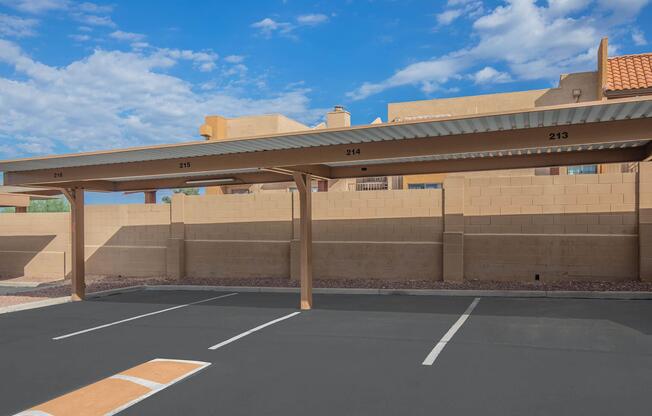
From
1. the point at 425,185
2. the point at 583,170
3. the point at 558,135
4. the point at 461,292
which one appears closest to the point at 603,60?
the point at 583,170

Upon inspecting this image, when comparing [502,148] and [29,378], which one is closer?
[29,378]

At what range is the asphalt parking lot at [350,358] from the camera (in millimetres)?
5562

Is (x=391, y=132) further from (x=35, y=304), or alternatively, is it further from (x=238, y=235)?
(x=35, y=304)

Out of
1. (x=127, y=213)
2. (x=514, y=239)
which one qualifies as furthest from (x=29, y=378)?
(x=127, y=213)

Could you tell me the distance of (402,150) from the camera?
374 inches

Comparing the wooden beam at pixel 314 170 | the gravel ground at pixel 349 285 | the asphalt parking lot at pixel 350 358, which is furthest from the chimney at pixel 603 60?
the wooden beam at pixel 314 170

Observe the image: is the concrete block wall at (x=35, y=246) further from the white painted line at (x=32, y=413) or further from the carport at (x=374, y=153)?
the white painted line at (x=32, y=413)

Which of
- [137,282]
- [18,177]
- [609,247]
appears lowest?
[137,282]

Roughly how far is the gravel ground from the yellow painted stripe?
7935 mm

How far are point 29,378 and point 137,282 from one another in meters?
11.3

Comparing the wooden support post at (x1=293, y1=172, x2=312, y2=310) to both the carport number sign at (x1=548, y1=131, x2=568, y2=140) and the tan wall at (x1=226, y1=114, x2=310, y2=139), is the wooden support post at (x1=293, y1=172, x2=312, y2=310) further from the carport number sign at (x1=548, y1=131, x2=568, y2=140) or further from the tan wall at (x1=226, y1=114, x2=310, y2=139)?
the tan wall at (x1=226, y1=114, x2=310, y2=139)

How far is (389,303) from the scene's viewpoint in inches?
473

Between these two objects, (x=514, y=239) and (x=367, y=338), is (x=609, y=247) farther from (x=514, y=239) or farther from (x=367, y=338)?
(x=367, y=338)

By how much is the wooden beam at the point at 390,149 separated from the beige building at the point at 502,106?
217 inches
